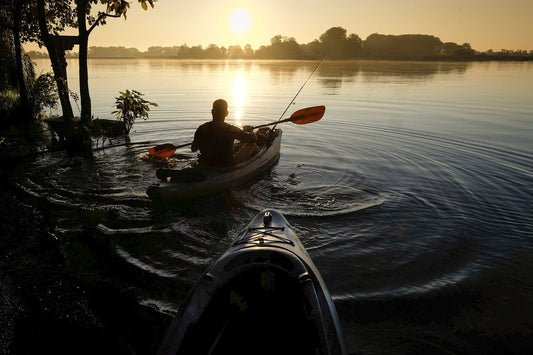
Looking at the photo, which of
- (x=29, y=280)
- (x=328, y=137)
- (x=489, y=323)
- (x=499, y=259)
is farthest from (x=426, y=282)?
(x=328, y=137)

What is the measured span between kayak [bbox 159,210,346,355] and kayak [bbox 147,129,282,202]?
3496mm

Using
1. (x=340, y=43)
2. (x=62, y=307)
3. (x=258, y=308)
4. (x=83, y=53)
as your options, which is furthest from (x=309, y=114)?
(x=340, y=43)

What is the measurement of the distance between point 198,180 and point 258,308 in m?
4.01

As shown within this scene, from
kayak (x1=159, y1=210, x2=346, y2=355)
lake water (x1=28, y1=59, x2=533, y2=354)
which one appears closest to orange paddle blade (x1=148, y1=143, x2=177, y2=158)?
lake water (x1=28, y1=59, x2=533, y2=354)

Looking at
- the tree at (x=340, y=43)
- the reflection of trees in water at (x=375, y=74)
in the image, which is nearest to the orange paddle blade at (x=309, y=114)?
the reflection of trees in water at (x=375, y=74)

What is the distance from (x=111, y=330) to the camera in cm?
341

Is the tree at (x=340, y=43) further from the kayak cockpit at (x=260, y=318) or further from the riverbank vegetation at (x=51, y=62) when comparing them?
the kayak cockpit at (x=260, y=318)

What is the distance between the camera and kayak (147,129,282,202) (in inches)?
248

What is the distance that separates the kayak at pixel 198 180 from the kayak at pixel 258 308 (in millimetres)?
3496

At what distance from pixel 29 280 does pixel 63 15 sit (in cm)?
1343

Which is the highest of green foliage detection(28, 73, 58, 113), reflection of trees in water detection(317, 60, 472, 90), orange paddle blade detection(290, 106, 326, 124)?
reflection of trees in water detection(317, 60, 472, 90)

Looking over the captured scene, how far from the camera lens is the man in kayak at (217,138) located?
6.80m

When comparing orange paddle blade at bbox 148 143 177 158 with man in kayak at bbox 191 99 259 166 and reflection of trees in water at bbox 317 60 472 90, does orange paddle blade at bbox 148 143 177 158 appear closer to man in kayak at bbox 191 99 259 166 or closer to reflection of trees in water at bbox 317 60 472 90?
man in kayak at bbox 191 99 259 166

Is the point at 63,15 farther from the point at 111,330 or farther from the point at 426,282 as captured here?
the point at 426,282
